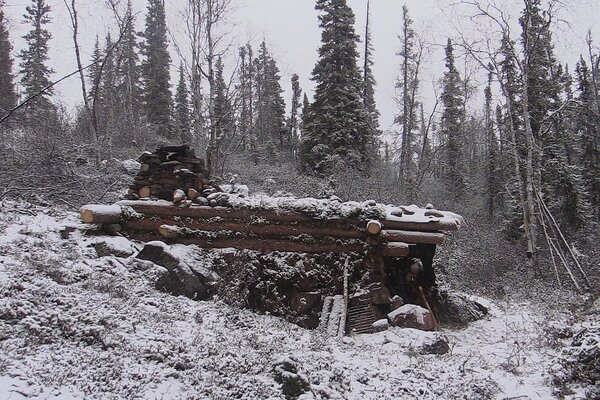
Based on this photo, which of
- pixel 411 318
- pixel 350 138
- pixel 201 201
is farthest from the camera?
pixel 350 138

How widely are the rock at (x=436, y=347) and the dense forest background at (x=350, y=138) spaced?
743 centimetres

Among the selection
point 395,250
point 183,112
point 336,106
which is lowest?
point 395,250

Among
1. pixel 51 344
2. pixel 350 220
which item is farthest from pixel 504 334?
pixel 51 344

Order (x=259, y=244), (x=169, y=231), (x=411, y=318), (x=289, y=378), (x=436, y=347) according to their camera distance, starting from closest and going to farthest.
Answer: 1. (x=289, y=378)
2. (x=436, y=347)
3. (x=411, y=318)
4. (x=169, y=231)
5. (x=259, y=244)

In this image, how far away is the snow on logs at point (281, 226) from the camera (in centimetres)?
959

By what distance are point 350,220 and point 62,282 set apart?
592cm

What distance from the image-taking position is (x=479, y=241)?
69.1ft

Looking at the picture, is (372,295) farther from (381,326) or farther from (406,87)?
(406,87)

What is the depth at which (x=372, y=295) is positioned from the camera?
361 inches

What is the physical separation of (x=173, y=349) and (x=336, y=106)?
18.9 metres

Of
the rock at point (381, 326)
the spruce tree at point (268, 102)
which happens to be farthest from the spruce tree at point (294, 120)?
the rock at point (381, 326)

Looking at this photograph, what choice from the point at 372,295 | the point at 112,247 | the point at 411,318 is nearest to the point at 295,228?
the point at 372,295

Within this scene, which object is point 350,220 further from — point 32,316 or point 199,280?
point 32,316

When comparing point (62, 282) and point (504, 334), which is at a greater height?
point (62, 282)
